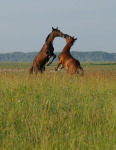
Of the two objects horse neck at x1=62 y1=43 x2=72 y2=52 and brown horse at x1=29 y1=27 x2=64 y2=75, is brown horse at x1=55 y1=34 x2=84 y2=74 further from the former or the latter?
brown horse at x1=29 y1=27 x2=64 y2=75

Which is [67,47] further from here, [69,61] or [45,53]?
[45,53]

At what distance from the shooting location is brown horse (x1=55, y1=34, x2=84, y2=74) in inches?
469

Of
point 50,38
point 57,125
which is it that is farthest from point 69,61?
point 57,125

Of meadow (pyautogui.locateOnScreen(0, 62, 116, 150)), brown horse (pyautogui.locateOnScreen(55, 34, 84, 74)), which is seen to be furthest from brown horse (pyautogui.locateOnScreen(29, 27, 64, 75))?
meadow (pyautogui.locateOnScreen(0, 62, 116, 150))

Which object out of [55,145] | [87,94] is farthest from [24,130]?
[87,94]

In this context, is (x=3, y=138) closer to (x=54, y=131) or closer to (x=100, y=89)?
(x=54, y=131)

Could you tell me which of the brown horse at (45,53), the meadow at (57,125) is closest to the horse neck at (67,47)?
the brown horse at (45,53)

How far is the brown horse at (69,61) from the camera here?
11.9 m

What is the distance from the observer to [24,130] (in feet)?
16.0

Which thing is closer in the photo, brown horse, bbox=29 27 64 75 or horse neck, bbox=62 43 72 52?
horse neck, bbox=62 43 72 52

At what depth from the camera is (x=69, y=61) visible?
12.0 metres

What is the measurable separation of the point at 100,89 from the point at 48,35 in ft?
18.4

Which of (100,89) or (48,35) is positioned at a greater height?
(48,35)

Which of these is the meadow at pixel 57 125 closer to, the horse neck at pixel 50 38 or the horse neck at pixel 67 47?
the horse neck at pixel 67 47
